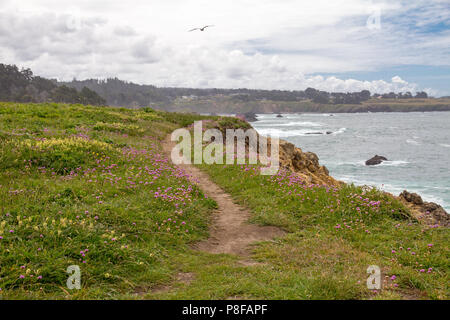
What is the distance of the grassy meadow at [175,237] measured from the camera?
5.50 metres

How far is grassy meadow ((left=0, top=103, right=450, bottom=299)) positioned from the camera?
5.50 m

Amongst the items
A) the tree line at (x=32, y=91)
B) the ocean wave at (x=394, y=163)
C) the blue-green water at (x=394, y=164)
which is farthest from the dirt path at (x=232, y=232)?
the tree line at (x=32, y=91)

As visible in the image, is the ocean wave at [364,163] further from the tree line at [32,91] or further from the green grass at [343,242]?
the tree line at [32,91]

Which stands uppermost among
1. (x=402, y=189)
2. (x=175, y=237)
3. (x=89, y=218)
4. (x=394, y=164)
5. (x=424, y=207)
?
(x=89, y=218)

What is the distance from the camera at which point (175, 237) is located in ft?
27.1

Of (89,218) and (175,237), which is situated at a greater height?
(89,218)

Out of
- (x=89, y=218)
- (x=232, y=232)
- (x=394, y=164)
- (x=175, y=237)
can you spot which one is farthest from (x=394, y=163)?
(x=89, y=218)

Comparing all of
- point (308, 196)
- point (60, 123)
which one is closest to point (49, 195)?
point (308, 196)

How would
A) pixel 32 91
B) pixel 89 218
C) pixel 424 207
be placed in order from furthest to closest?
pixel 32 91, pixel 424 207, pixel 89 218

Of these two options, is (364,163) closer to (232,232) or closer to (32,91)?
(232,232)

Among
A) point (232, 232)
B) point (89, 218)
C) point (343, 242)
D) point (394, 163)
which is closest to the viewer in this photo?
point (89, 218)

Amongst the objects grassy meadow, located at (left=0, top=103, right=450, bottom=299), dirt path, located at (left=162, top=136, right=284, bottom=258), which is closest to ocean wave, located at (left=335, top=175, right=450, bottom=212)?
grassy meadow, located at (left=0, top=103, right=450, bottom=299)
